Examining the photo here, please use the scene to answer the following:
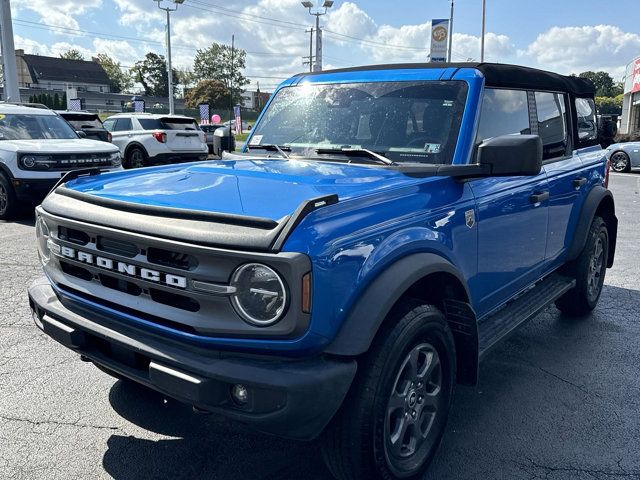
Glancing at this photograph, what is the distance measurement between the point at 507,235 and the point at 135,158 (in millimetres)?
14103

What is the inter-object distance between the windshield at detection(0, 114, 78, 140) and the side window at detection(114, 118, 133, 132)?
232 inches

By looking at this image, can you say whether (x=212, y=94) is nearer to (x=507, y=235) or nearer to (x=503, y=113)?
(x=503, y=113)

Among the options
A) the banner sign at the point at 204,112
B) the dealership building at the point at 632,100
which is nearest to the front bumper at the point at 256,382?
the banner sign at the point at 204,112

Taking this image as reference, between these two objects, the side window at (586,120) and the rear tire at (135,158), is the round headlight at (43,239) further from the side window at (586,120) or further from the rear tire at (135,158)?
the rear tire at (135,158)

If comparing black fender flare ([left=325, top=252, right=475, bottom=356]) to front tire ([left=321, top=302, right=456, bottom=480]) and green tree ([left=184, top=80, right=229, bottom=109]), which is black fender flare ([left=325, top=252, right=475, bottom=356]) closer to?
front tire ([left=321, top=302, right=456, bottom=480])

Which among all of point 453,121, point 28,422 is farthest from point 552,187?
point 28,422

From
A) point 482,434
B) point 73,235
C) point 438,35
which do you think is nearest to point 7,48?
point 438,35

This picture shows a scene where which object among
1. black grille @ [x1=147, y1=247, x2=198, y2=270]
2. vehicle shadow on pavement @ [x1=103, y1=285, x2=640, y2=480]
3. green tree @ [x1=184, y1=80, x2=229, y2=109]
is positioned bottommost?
vehicle shadow on pavement @ [x1=103, y1=285, x2=640, y2=480]

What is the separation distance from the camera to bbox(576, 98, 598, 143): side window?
4.86m

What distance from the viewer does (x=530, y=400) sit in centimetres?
356

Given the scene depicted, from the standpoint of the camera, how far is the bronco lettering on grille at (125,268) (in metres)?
2.24

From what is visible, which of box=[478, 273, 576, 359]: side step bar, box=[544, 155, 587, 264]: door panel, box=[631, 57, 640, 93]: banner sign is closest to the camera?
box=[478, 273, 576, 359]: side step bar

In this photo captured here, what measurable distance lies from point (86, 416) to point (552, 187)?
11.0 feet

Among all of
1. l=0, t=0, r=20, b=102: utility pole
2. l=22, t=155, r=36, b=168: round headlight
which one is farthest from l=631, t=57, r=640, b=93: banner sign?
l=22, t=155, r=36, b=168: round headlight
